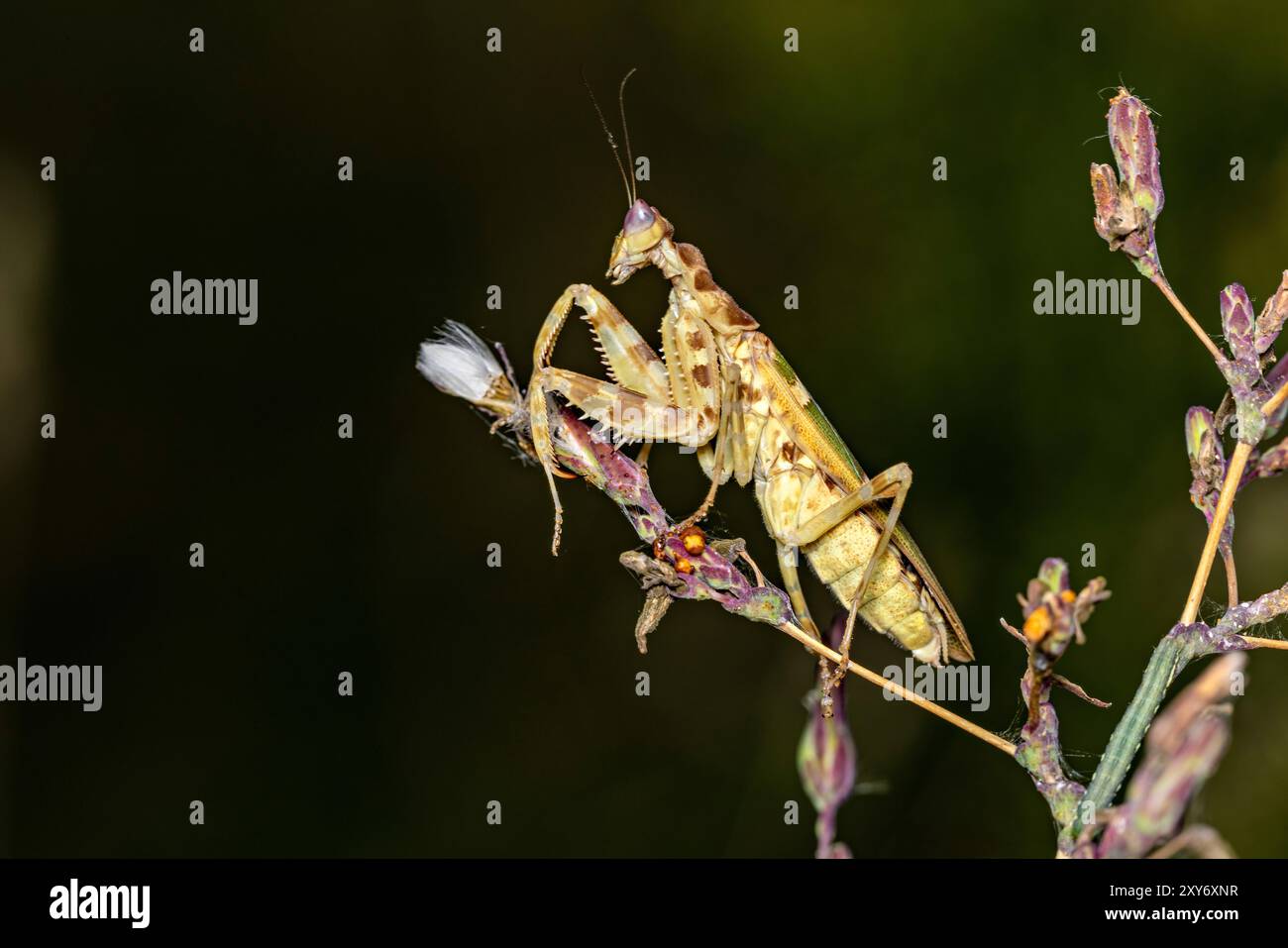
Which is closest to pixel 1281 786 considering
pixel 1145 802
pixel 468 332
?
pixel 1145 802

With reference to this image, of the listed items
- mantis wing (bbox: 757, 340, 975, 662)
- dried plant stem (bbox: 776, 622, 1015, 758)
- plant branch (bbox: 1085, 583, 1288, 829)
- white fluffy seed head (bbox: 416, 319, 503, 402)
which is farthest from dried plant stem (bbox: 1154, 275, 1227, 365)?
white fluffy seed head (bbox: 416, 319, 503, 402)

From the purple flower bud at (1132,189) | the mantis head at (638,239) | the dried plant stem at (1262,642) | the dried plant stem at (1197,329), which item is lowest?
the dried plant stem at (1262,642)

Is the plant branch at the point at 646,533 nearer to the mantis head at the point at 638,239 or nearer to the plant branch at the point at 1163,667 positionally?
the plant branch at the point at 1163,667

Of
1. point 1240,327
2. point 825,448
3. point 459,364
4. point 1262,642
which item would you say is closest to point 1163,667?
point 1262,642

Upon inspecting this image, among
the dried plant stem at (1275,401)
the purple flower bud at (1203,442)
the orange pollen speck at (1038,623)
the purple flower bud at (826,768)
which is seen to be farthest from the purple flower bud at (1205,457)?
the purple flower bud at (826,768)

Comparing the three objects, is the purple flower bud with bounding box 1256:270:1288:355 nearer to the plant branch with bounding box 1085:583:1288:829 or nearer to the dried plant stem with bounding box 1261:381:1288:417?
the dried plant stem with bounding box 1261:381:1288:417
